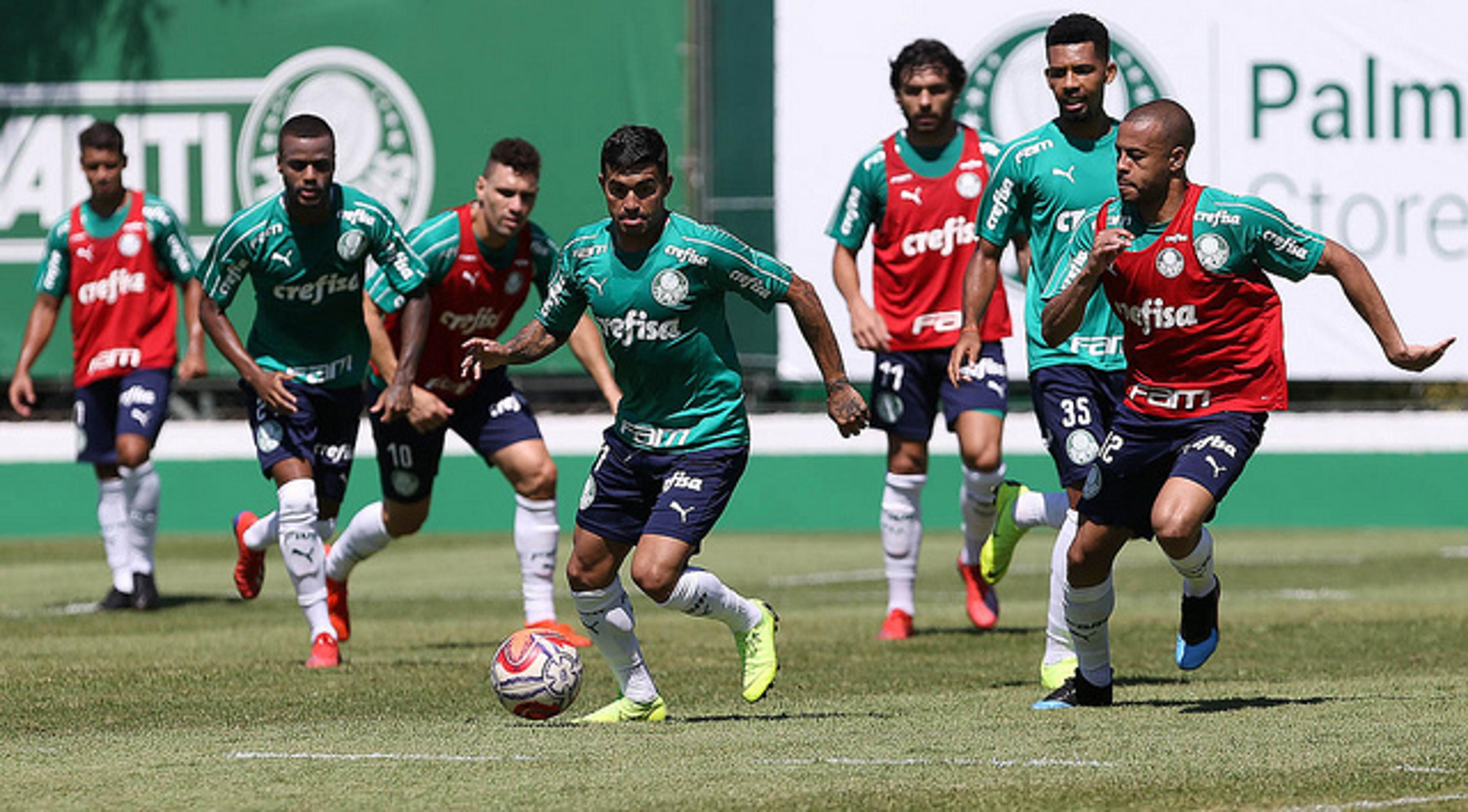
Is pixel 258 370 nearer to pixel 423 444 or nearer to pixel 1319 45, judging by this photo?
pixel 423 444

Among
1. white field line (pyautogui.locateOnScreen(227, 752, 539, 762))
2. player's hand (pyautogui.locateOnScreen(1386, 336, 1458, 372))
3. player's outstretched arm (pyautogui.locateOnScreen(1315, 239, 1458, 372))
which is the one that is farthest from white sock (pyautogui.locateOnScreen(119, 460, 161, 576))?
player's hand (pyautogui.locateOnScreen(1386, 336, 1458, 372))

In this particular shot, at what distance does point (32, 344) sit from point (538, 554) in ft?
14.1

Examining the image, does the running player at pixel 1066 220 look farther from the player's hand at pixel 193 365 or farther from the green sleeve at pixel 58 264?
the green sleeve at pixel 58 264

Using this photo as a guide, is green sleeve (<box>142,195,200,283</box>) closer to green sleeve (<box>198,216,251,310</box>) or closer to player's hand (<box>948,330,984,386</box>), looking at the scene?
green sleeve (<box>198,216,251,310</box>)

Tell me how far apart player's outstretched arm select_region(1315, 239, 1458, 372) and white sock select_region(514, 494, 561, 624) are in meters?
4.44

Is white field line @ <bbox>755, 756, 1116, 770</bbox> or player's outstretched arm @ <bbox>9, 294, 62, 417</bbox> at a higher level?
player's outstretched arm @ <bbox>9, 294, 62, 417</bbox>

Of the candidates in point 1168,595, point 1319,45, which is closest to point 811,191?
point 1319,45

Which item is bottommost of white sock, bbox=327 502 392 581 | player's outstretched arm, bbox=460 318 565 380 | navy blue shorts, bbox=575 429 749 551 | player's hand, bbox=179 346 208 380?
white sock, bbox=327 502 392 581

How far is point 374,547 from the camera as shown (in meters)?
11.5

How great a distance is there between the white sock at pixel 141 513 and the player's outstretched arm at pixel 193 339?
0.73 m

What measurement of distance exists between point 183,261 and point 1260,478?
9.75 metres

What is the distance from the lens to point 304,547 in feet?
34.7

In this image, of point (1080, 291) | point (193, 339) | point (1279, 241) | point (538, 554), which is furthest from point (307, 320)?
point (1279, 241)

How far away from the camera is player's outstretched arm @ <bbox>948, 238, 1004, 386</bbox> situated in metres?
9.02
